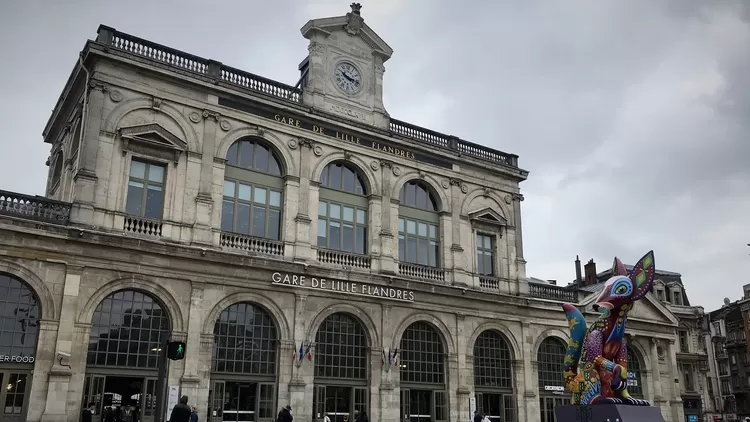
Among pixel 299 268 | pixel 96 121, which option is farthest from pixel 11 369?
pixel 299 268

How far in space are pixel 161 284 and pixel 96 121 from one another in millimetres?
6144

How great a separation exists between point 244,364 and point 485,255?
13908mm

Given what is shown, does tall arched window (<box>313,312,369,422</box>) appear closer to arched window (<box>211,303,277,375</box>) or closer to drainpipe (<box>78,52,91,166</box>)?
arched window (<box>211,303,277,375</box>)

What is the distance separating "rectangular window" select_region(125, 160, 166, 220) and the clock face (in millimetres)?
9271

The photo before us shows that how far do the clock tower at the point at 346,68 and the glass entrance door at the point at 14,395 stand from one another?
14897mm

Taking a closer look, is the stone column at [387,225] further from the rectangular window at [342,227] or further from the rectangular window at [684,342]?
the rectangular window at [684,342]

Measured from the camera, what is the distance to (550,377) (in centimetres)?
3381

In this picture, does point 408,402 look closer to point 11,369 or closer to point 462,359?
point 462,359

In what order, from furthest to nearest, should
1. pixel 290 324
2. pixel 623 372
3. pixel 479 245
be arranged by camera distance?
pixel 479 245 → pixel 290 324 → pixel 623 372

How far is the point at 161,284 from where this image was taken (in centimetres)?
2370

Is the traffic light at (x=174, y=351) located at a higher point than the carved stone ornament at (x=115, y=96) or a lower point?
lower

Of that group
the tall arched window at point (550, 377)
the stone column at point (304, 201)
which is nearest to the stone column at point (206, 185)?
the stone column at point (304, 201)

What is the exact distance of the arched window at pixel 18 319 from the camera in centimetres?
2108

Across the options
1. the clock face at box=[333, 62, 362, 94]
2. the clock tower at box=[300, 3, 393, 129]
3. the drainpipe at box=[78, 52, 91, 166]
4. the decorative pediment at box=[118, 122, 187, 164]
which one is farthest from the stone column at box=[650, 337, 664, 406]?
the drainpipe at box=[78, 52, 91, 166]
